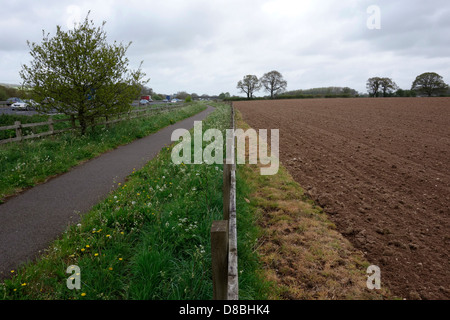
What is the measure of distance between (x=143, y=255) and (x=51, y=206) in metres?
3.16

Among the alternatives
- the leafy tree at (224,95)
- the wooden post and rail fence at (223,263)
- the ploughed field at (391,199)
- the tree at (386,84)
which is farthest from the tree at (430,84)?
the wooden post and rail fence at (223,263)

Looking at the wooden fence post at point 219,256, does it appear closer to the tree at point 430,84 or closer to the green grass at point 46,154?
the green grass at point 46,154

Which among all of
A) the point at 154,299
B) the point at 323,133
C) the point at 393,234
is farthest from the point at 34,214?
the point at 323,133

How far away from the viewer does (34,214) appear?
15.4 feet

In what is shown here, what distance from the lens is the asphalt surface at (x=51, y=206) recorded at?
145 inches

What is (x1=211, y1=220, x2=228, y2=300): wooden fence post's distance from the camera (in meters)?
1.76

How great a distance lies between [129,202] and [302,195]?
383cm

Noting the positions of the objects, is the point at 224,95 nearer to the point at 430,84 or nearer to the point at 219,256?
the point at 430,84

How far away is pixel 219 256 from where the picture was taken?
1.87 m

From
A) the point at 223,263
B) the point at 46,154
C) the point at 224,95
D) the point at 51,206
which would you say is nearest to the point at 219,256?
the point at 223,263

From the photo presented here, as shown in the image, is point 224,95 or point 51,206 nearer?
point 51,206

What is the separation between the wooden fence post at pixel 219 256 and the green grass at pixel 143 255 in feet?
2.27

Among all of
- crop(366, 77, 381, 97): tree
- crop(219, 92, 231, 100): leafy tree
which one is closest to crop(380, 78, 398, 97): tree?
crop(366, 77, 381, 97): tree

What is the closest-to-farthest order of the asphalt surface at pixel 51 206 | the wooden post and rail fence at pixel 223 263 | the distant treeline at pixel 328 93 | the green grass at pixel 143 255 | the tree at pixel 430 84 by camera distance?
the wooden post and rail fence at pixel 223 263 < the green grass at pixel 143 255 < the asphalt surface at pixel 51 206 < the tree at pixel 430 84 < the distant treeline at pixel 328 93
